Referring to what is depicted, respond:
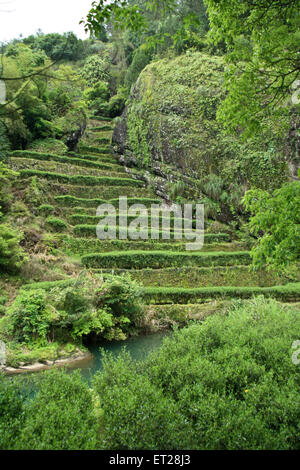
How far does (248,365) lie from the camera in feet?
15.8

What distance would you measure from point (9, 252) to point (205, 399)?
11.5 m

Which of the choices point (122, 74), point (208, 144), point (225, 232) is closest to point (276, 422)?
point (225, 232)

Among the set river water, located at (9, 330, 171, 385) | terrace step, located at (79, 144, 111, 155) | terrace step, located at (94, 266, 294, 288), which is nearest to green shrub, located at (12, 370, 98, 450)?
river water, located at (9, 330, 171, 385)

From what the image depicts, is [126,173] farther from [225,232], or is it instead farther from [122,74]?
[122,74]

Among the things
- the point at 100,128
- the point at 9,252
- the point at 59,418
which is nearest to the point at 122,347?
the point at 9,252

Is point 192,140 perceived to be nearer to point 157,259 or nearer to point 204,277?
point 157,259

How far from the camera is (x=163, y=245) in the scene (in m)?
18.1

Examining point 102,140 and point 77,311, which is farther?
point 102,140

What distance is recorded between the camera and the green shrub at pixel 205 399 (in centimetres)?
327

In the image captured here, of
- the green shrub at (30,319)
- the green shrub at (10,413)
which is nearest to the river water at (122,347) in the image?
the green shrub at (30,319)

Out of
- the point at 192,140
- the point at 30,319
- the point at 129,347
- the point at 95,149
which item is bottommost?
the point at 129,347

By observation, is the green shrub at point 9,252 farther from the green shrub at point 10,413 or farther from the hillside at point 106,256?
the green shrub at point 10,413

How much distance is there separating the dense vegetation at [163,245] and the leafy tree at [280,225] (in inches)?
0.9

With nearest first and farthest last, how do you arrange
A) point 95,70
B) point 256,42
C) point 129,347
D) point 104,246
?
point 256,42 < point 129,347 < point 104,246 < point 95,70
